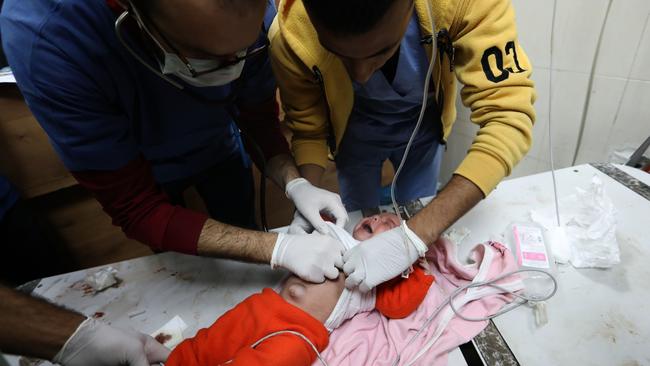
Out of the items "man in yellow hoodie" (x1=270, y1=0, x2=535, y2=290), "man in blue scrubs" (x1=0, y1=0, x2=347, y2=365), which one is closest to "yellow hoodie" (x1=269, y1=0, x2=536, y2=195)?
"man in yellow hoodie" (x1=270, y1=0, x2=535, y2=290)

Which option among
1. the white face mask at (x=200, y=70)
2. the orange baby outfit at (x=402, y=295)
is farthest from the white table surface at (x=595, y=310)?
the white face mask at (x=200, y=70)

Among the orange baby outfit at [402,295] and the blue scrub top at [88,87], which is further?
the orange baby outfit at [402,295]

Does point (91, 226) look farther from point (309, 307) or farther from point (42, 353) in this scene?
point (309, 307)

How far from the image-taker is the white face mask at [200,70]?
809 mm

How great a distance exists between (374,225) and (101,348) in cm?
83

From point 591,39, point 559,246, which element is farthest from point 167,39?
point 591,39

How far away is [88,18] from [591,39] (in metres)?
1.85

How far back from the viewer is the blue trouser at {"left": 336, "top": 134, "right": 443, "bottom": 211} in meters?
1.44

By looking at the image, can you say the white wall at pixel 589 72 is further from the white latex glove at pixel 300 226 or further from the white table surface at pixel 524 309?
the white latex glove at pixel 300 226

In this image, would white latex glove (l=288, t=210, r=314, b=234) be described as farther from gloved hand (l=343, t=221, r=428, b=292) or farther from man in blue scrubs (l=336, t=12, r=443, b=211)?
man in blue scrubs (l=336, t=12, r=443, b=211)

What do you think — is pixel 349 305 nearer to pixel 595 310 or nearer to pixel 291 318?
pixel 291 318

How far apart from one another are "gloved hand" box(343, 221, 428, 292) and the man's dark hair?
1.79ft

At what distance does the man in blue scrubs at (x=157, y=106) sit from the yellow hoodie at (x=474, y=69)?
0.13 metres

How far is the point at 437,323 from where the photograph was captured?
95 cm
